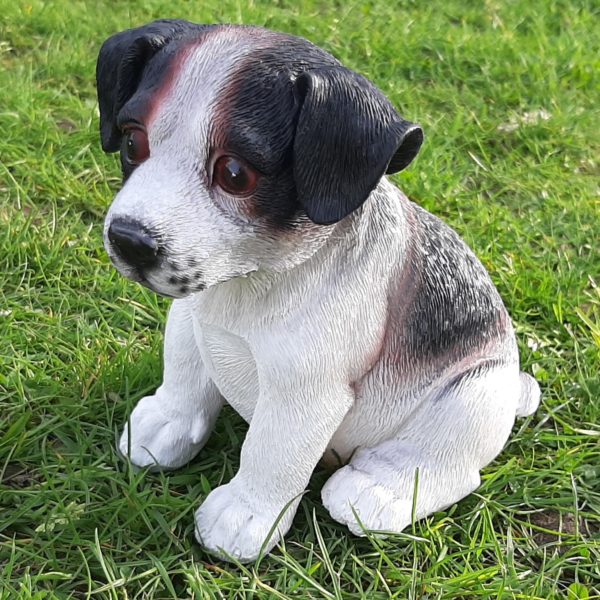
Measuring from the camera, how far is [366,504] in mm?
1953

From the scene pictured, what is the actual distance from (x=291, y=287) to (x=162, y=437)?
0.66m

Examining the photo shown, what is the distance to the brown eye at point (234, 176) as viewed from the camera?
1415mm

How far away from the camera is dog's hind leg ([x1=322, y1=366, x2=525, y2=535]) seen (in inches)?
75.5

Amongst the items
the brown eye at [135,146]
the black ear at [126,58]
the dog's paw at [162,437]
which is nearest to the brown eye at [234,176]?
the brown eye at [135,146]

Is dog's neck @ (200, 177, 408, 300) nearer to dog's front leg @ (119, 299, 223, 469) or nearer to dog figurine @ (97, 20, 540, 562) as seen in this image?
dog figurine @ (97, 20, 540, 562)

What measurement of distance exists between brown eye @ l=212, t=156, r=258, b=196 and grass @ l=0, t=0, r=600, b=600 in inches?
34.9

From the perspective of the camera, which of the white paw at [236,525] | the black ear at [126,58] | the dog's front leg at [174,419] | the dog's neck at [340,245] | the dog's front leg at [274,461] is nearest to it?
the black ear at [126,58]

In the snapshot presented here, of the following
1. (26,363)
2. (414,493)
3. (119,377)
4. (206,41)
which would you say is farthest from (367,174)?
(26,363)

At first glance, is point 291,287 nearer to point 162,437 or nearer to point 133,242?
point 133,242

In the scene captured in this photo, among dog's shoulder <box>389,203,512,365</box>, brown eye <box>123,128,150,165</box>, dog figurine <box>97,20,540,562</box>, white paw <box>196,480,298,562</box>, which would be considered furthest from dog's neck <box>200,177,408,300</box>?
white paw <box>196,480,298,562</box>

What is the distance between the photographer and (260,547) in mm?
1929

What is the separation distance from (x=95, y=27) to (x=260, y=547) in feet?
9.45

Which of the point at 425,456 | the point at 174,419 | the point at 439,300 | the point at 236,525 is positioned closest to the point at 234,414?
the point at 174,419

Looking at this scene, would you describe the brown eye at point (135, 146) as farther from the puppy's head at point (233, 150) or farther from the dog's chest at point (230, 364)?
the dog's chest at point (230, 364)
